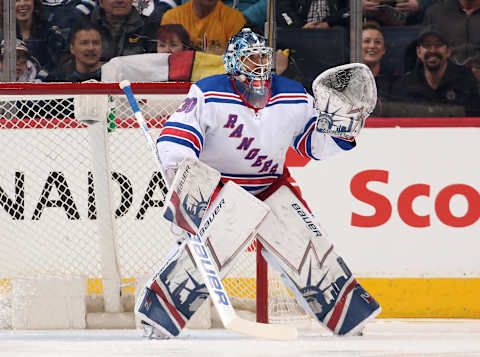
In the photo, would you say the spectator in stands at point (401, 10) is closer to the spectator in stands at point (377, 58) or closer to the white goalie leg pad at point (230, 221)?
the spectator in stands at point (377, 58)

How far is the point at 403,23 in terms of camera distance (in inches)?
172

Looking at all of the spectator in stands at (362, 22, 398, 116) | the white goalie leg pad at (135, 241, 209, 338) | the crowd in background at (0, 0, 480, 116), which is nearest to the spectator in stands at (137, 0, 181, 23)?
the crowd in background at (0, 0, 480, 116)

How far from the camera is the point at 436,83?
14.1 feet

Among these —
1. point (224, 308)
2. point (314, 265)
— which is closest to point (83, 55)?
point (314, 265)

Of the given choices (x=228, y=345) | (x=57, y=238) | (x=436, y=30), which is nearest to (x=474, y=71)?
(x=436, y=30)

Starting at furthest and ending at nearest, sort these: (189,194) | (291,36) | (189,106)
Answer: (291,36)
(189,106)
(189,194)

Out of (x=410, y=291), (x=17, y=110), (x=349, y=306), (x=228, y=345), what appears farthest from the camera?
(x=410, y=291)

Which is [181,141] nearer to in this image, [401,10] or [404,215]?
[404,215]

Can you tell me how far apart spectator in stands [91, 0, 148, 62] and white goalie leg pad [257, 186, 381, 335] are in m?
1.91

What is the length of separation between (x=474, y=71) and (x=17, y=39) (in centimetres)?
237

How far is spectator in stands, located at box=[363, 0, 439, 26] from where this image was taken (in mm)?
4316

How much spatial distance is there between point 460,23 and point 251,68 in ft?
6.55

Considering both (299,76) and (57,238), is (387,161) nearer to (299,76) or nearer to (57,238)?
(299,76)

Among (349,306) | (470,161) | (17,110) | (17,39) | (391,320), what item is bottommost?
(391,320)
